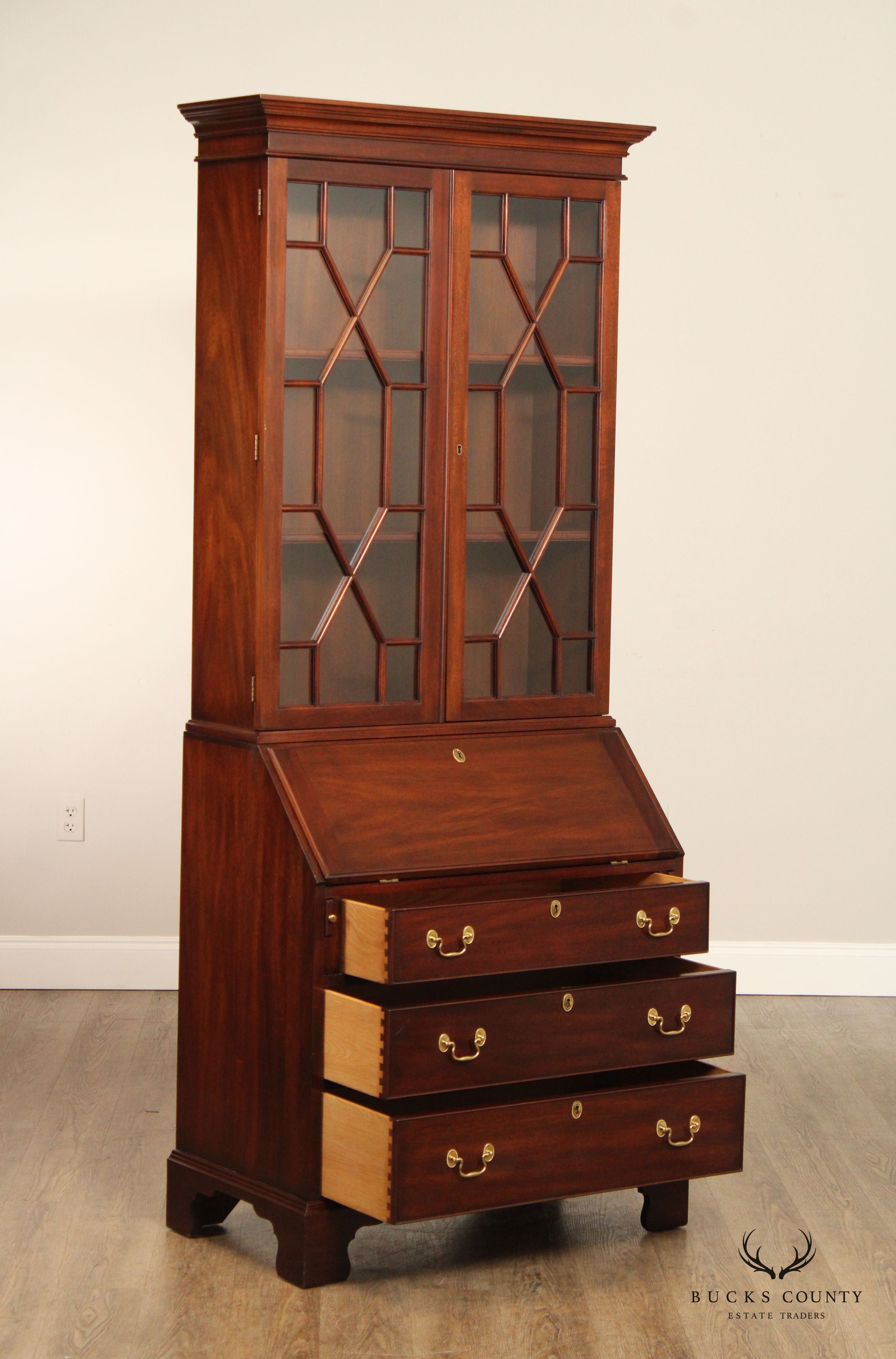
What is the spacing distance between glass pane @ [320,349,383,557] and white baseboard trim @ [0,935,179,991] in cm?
172

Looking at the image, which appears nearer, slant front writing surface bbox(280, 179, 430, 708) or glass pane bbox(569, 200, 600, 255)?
slant front writing surface bbox(280, 179, 430, 708)

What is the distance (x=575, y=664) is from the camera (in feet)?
8.74

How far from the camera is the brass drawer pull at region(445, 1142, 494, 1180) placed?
224 cm

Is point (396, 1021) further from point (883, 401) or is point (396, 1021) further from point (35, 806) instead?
point (883, 401)

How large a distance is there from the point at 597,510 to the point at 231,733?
73 centimetres

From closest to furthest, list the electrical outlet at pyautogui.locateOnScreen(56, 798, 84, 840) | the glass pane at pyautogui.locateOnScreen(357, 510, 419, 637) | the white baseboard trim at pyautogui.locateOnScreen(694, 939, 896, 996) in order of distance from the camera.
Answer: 1. the glass pane at pyautogui.locateOnScreen(357, 510, 419, 637)
2. the electrical outlet at pyautogui.locateOnScreen(56, 798, 84, 840)
3. the white baseboard trim at pyautogui.locateOnScreen(694, 939, 896, 996)

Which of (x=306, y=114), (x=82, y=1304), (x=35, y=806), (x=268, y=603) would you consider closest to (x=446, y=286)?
(x=306, y=114)

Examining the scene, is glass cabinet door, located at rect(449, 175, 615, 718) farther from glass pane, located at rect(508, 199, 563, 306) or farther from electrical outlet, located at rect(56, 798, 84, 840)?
electrical outlet, located at rect(56, 798, 84, 840)

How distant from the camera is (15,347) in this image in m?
3.70

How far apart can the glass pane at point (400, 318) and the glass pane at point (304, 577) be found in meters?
0.28

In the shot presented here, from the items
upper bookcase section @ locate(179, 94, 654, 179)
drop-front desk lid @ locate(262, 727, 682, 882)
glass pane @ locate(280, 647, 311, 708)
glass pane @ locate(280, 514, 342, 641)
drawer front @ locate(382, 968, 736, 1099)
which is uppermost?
upper bookcase section @ locate(179, 94, 654, 179)

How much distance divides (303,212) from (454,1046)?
127cm

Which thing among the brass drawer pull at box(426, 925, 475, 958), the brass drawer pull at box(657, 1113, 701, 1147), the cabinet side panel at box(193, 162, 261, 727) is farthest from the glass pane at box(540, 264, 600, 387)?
the brass drawer pull at box(657, 1113, 701, 1147)

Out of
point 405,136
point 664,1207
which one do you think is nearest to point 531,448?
point 405,136
